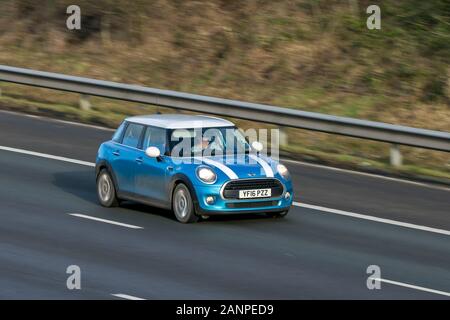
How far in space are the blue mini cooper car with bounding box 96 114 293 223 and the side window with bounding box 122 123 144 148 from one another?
16 millimetres

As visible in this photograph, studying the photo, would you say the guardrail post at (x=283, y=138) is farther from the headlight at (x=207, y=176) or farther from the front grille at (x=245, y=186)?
the headlight at (x=207, y=176)

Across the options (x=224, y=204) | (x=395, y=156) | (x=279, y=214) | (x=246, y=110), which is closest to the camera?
(x=224, y=204)

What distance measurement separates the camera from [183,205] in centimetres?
1689

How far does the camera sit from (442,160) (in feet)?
76.2

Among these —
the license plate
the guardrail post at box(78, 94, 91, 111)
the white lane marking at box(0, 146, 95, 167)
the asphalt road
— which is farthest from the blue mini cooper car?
the guardrail post at box(78, 94, 91, 111)

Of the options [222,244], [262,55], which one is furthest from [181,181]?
[262,55]

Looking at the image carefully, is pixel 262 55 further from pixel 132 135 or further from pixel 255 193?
pixel 255 193

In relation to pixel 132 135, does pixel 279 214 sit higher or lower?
lower

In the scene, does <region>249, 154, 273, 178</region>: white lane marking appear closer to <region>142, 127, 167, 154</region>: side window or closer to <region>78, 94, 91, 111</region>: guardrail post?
<region>142, 127, 167, 154</region>: side window

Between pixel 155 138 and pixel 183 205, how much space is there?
1.40 metres

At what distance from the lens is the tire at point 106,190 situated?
18.1 meters
